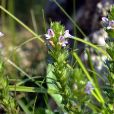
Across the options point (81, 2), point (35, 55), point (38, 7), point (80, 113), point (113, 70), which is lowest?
point (80, 113)

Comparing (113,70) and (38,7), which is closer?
(113,70)

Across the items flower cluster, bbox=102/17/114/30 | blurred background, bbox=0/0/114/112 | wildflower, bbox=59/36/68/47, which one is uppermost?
blurred background, bbox=0/0/114/112

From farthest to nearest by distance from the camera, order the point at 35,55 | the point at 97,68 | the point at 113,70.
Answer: the point at 35,55, the point at 97,68, the point at 113,70

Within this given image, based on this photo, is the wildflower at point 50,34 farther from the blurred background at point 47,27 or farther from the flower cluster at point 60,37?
the blurred background at point 47,27

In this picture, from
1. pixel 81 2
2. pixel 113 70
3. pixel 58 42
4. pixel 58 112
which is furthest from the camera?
pixel 81 2

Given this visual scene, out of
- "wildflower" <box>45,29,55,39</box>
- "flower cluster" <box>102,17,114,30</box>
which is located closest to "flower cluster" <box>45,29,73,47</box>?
"wildflower" <box>45,29,55,39</box>

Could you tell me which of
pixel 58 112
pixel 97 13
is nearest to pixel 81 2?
pixel 97 13

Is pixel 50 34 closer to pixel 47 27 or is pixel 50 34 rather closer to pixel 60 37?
pixel 60 37

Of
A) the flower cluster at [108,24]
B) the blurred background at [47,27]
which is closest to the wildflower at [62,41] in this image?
the flower cluster at [108,24]

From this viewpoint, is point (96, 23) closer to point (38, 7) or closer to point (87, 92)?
point (87, 92)

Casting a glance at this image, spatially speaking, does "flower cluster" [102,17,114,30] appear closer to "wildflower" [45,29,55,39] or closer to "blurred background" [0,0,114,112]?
"wildflower" [45,29,55,39]

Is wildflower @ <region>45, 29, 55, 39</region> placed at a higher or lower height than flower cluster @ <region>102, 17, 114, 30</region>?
lower
